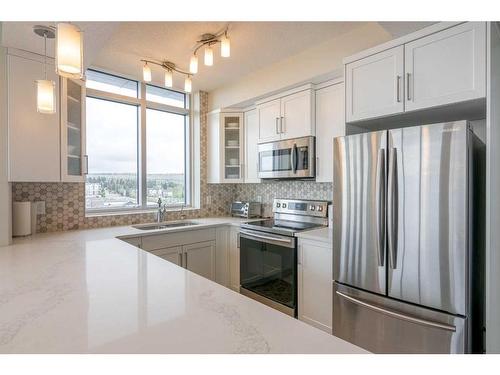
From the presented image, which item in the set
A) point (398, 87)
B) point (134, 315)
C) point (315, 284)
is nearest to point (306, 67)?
A: point (398, 87)

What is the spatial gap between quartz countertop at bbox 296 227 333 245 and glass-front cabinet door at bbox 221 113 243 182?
1.37 metres

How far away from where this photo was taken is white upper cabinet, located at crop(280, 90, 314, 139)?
2686mm

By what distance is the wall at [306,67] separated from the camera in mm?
2230

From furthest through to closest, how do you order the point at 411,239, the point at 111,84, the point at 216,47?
the point at 111,84
the point at 216,47
the point at 411,239

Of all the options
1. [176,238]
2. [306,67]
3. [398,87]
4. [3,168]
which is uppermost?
[306,67]

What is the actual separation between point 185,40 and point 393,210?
213 cm

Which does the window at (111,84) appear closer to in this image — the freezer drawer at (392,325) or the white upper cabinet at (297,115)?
the white upper cabinet at (297,115)

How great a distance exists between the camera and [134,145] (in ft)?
11.0

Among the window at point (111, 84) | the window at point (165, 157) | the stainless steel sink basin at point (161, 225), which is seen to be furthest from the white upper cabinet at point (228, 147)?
the window at point (111, 84)

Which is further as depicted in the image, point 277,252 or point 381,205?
point 277,252

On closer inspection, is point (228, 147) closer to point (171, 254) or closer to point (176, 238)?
point (176, 238)

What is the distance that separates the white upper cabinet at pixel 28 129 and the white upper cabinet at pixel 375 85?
89.1 inches

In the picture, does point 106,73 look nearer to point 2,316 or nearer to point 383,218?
point 2,316
